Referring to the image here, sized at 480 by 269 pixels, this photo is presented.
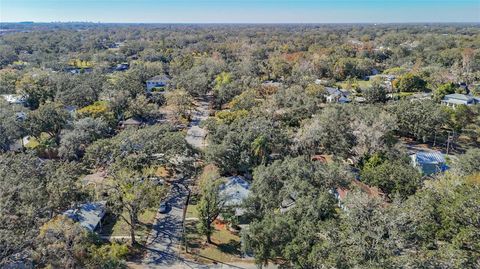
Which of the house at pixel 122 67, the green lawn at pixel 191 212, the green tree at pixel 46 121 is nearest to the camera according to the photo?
the green lawn at pixel 191 212

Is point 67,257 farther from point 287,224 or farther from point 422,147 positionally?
point 422,147

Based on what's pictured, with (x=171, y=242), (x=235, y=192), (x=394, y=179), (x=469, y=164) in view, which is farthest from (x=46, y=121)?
(x=469, y=164)

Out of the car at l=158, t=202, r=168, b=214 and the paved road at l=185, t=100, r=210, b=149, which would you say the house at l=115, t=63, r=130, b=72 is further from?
the car at l=158, t=202, r=168, b=214

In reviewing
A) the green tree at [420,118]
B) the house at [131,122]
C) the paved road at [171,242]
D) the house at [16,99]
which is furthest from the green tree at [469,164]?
the house at [16,99]

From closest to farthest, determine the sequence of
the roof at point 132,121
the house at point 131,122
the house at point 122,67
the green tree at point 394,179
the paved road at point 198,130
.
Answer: the green tree at point 394,179 < the paved road at point 198,130 < the house at point 131,122 < the roof at point 132,121 < the house at point 122,67

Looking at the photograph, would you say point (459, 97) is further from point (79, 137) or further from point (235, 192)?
point (79, 137)

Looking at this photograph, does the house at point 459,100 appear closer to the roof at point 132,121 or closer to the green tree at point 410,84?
the green tree at point 410,84
